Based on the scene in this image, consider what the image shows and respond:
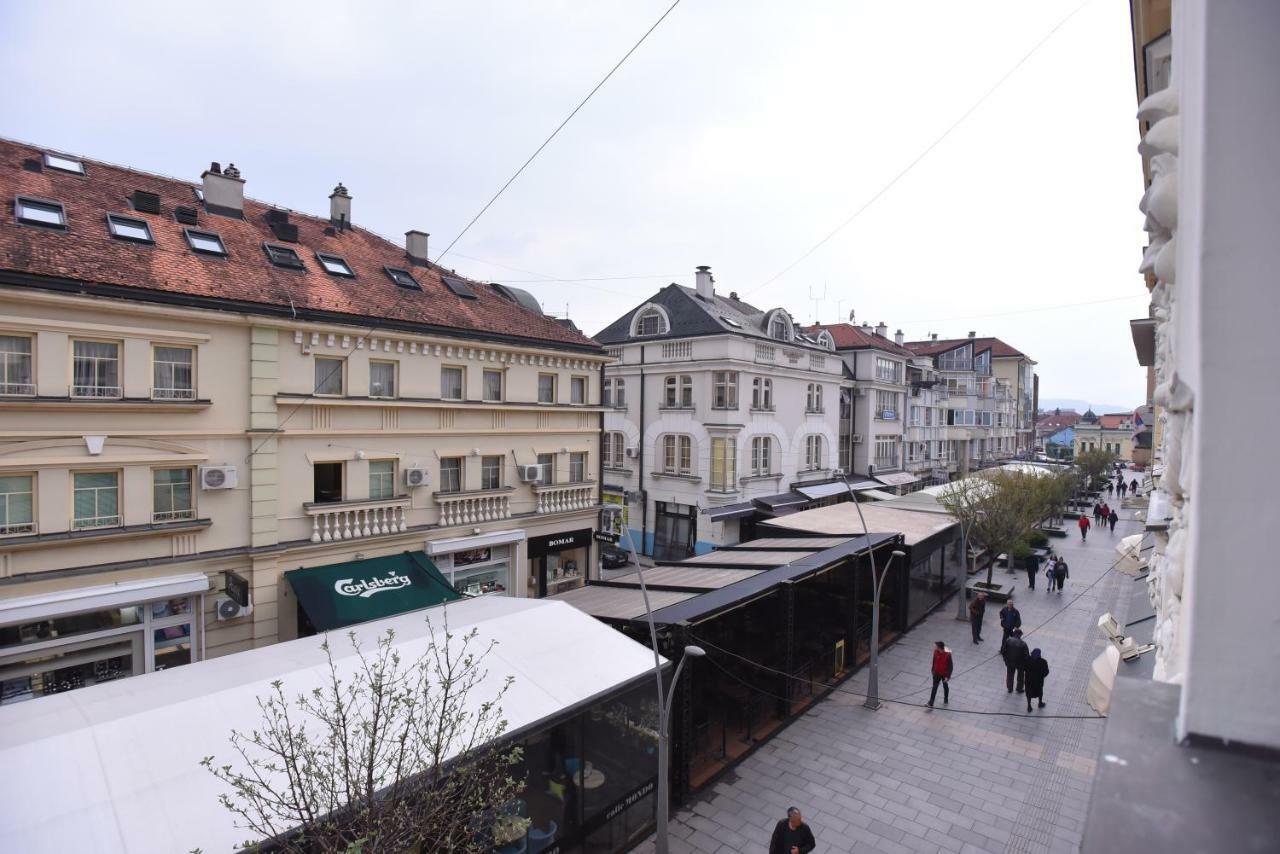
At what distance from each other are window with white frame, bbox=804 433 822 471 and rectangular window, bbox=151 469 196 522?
29015 mm

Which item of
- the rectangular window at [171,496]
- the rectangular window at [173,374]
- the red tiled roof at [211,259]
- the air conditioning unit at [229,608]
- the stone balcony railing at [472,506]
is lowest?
the air conditioning unit at [229,608]

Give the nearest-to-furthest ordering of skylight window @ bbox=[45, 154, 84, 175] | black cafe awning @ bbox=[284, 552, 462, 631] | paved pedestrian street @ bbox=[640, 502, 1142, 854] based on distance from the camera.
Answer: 1. paved pedestrian street @ bbox=[640, 502, 1142, 854]
2. black cafe awning @ bbox=[284, 552, 462, 631]
3. skylight window @ bbox=[45, 154, 84, 175]

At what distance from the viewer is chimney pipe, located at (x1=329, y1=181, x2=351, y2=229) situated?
68.9ft

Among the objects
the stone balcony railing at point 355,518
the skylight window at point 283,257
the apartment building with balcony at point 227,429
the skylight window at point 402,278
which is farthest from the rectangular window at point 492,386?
the skylight window at point 283,257

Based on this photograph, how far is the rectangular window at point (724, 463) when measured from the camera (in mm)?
30812

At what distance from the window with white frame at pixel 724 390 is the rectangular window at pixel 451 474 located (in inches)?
603

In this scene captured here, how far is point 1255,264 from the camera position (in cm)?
138

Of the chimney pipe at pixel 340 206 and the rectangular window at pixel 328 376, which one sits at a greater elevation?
the chimney pipe at pixel 340 206

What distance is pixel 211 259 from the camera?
1531 cm

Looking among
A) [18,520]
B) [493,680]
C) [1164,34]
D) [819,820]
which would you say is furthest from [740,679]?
[18,520]

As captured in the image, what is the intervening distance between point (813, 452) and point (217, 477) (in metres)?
29.7

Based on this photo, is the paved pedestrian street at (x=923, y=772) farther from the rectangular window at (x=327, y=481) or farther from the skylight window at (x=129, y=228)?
the skylight window at (x=129, y=228)

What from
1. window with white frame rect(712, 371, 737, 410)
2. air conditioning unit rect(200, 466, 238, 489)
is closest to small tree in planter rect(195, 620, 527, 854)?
air conditioning unit rect(200, 466, 238, 489)

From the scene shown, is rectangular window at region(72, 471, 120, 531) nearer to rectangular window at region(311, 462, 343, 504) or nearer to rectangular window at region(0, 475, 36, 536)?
rectangular window at region(0, 475, 36, 536)
